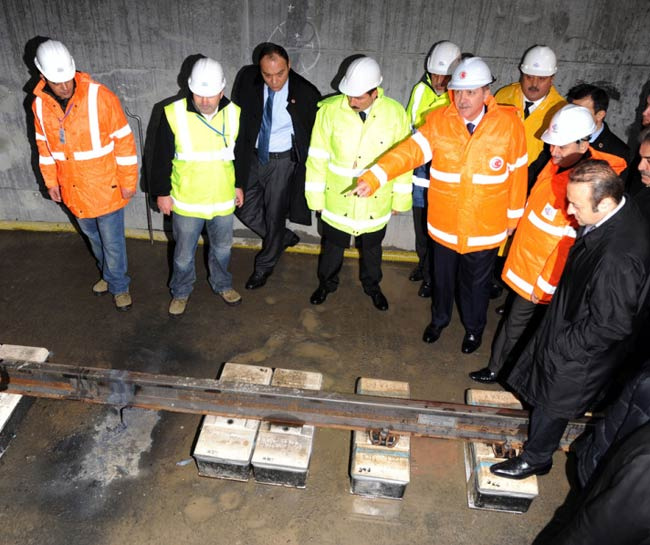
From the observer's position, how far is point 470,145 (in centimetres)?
354

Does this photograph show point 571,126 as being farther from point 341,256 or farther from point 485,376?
point 341,256

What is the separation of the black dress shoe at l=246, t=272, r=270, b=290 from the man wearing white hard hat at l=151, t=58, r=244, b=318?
566 millimetres

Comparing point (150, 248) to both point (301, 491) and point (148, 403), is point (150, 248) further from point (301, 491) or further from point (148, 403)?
point (301, 491)

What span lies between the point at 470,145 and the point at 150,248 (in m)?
3.50

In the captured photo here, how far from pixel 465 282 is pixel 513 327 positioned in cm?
51

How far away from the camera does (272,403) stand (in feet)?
10.9

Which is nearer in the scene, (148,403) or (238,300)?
(148,403)

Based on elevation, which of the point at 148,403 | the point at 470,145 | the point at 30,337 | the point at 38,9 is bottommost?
the point at 30,337

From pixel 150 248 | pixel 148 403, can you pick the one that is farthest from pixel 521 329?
pixel 150 248

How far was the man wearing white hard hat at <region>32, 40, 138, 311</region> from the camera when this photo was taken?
379 cm

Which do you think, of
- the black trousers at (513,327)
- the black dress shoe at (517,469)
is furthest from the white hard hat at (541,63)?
the black dress shoe at (517,469)

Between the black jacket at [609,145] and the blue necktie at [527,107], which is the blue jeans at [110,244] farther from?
the black jacket at [609,145]

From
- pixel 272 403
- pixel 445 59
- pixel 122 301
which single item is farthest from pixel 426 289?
pixel 122 301

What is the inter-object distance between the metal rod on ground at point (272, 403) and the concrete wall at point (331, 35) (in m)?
2.88
